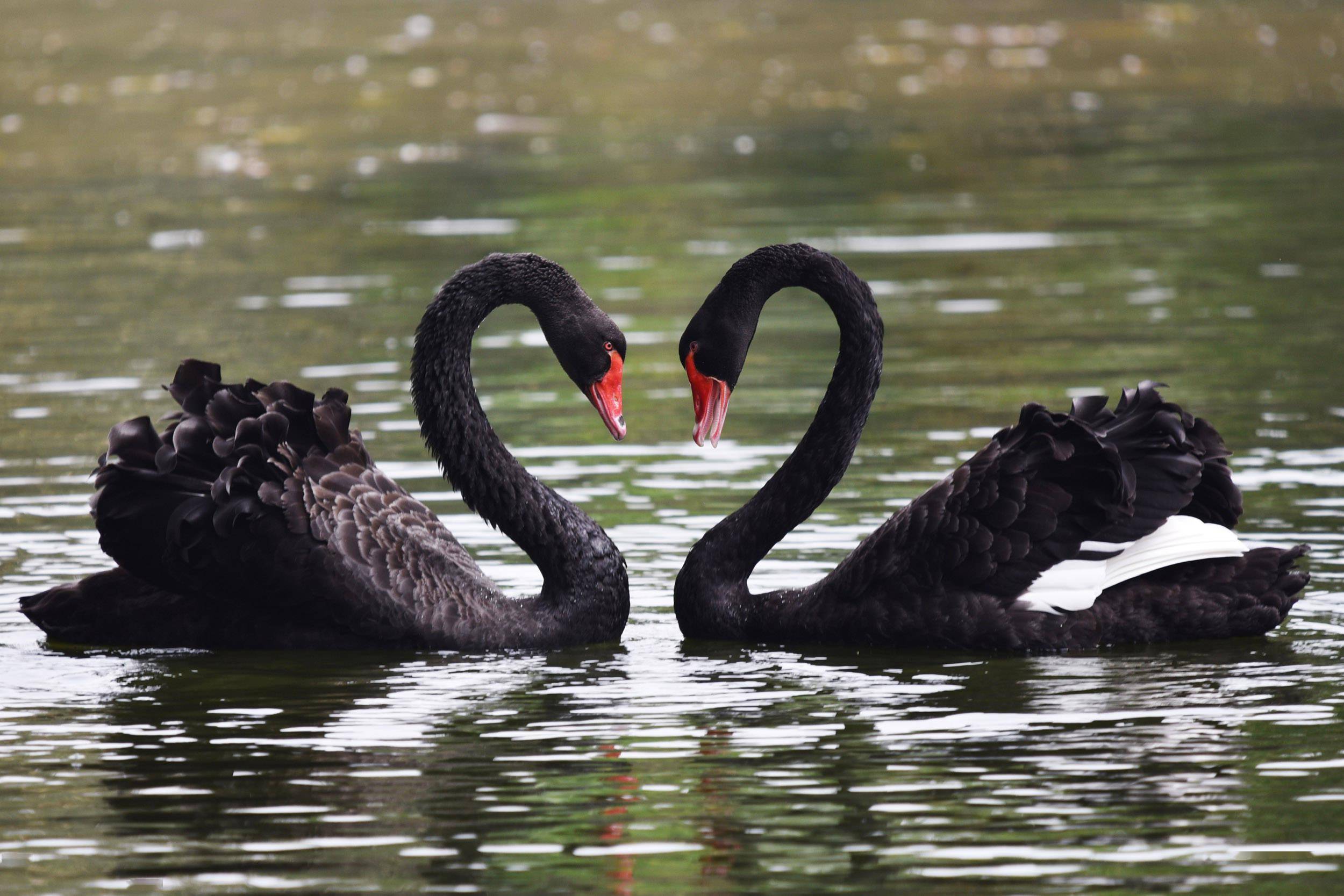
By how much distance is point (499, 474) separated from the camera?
7.73 m

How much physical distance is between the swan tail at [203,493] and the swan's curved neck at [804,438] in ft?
4.41

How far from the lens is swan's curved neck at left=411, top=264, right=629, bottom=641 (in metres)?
7.58

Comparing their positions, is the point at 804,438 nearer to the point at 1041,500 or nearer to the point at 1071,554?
the point at 1041,500

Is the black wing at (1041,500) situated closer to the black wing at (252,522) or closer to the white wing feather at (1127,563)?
the white wing feather at (1127,563)

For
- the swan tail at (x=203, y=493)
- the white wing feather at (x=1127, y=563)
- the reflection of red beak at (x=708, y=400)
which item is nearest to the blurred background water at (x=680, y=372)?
the white wing feather at (x=1127, y=563)

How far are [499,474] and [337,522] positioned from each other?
2.07 feet

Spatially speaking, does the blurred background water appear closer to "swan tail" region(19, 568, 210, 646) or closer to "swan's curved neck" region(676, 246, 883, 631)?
"swan tail" region(19, 568, 210, 646)

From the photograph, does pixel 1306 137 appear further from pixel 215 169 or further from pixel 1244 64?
pixel 215 169

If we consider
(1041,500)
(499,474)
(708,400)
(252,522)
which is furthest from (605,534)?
(1041,500)

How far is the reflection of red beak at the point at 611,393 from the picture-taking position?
7.60 meters

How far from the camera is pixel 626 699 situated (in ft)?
22.3

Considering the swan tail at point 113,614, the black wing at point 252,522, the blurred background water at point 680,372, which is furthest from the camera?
the swan tail at point 113,614

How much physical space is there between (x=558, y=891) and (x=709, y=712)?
1.59 metres

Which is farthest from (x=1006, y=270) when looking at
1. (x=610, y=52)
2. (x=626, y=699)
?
(x=610, y=52)
